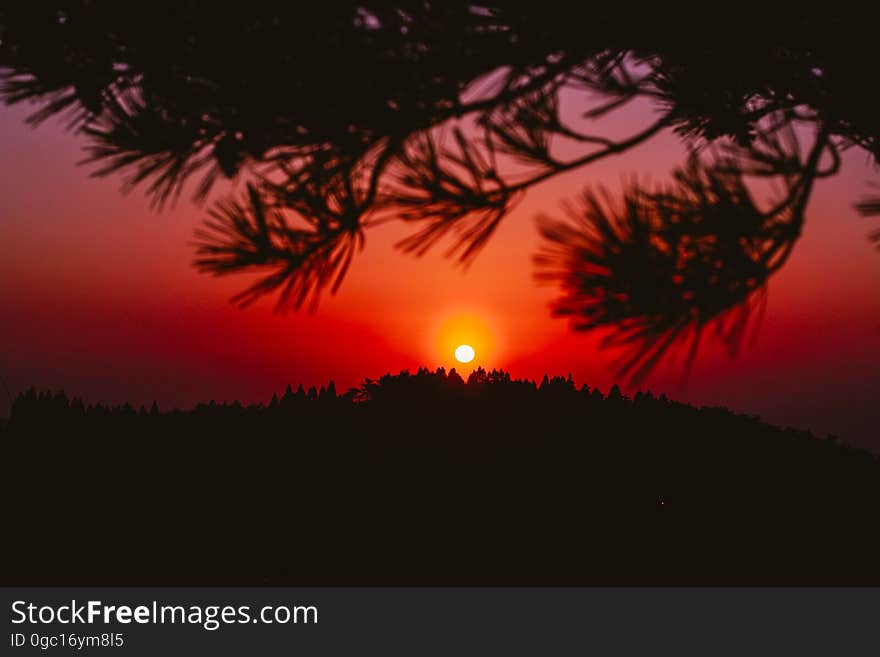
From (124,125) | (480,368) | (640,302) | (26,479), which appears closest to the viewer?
(640,302)

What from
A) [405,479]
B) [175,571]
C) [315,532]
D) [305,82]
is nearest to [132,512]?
[175,571]

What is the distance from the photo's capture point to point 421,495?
17.3ft

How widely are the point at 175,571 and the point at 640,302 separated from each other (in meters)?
3.34

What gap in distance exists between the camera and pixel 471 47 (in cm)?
280

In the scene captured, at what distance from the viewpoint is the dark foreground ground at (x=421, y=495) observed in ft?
15.7

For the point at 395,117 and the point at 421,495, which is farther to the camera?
the point at 421,495

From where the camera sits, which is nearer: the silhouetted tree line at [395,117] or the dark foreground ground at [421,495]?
the silhouetted tree line at [395,117]

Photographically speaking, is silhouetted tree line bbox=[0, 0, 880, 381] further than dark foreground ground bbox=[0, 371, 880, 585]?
No

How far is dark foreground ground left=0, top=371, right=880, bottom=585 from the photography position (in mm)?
4785
